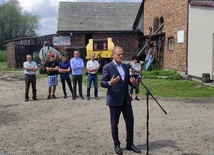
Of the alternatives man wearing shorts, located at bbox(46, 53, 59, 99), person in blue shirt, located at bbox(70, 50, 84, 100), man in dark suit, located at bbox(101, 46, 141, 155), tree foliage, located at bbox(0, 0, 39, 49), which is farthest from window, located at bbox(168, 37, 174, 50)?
tree foliage, located at bbox(0, 0, 39, 49)

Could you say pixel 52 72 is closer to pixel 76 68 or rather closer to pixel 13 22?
pixel 76 68

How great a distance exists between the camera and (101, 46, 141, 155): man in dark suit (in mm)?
6113

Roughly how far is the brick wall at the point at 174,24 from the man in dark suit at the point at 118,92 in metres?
12.7

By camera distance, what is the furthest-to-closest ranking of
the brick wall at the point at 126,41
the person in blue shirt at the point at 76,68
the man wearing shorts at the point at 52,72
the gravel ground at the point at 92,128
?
the brick wall at the point at 126,41
the man wearing shorts at the point at 52,72
the person in blue shirt at the point at 76,68
the gravel ground at the point at 92,128

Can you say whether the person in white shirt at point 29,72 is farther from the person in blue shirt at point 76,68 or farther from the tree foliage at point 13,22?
the tree foliage at point 13,22

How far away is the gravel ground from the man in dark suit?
33cm

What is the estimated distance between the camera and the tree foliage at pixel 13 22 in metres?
60.4

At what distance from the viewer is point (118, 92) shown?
6.12 meters

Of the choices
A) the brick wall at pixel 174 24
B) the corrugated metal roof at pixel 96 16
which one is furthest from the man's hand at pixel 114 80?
the corrugated metal roof at pixel 96 16

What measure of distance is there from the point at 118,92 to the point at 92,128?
226 centimetres

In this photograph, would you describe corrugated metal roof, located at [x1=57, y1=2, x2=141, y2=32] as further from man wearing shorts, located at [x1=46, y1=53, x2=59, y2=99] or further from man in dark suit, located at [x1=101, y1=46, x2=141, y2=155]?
man in dark suit, located at [x1=101, y1=46, x2=141, y2=155]

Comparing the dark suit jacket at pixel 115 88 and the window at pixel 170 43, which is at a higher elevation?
the window at pixel 170 43

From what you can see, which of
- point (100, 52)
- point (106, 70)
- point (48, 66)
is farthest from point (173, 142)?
point (100, 52)

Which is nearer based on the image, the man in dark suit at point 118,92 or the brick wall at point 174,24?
the man in dark suit at point 118,92
